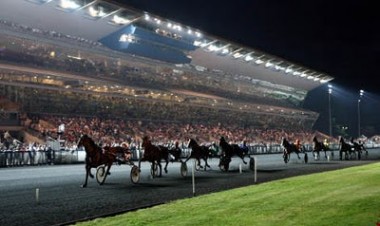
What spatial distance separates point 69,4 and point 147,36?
14.2 m

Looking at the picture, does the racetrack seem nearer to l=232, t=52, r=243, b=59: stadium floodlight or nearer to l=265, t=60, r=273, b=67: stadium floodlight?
l=232, t=52, r=243, b=59: stadium floodlight

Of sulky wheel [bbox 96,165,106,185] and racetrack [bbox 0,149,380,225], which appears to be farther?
sulky wheel [bbox 96,165,106,185]

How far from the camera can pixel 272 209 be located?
11.0 m

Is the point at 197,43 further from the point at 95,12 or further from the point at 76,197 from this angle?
the point at 76,197

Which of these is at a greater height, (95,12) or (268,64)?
(268,64)

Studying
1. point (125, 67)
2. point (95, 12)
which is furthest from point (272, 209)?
point (125, 67)

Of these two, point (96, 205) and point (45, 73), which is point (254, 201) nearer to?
point (96, 205)

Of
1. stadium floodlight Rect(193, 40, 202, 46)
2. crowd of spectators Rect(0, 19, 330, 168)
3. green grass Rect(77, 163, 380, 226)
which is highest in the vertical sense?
stadium floodlight Rect(193, 40, 202, 46)

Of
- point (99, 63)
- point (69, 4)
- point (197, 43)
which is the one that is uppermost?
point (197, 43)

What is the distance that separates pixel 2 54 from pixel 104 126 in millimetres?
11184

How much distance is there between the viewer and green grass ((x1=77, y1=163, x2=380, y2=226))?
9.55 metres

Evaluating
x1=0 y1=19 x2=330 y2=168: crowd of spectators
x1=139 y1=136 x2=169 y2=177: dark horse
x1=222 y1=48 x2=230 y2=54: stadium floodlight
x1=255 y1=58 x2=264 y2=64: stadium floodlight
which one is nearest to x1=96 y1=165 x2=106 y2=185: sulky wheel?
x1=139 y1=136 x2=169 y2=177: dark horse

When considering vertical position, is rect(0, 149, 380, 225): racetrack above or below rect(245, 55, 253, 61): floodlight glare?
below

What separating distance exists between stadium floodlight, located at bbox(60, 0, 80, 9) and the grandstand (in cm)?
8
